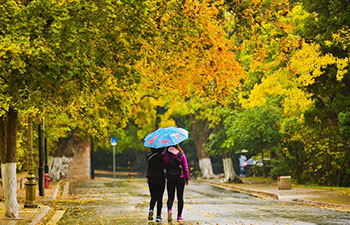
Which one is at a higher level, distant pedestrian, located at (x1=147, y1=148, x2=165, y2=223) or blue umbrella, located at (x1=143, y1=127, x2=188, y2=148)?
blue umbrella, located at (x1=143, y1=127, x2=188, y2=148)

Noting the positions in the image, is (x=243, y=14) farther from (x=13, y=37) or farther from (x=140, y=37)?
(x=13, y=37)

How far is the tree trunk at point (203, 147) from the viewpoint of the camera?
52.3 meters

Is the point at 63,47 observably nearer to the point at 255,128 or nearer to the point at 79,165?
the point at 255,128

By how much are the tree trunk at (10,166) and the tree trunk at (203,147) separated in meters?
35.0

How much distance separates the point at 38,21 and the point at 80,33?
0.94m

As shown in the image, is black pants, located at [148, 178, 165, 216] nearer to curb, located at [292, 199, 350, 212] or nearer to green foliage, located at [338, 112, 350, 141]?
curb, located at [292, 199, 350, 212]

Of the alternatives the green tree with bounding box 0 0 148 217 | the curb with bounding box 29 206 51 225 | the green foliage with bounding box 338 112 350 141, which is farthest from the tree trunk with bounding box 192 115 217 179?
the green tree with bounding box 0 0 148 217

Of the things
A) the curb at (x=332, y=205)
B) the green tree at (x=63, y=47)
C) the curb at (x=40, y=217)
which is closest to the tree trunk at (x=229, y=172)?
the curb at (x=332, y=205)

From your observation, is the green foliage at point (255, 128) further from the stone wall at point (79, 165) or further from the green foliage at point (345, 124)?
the stone wall at point (79, 165)

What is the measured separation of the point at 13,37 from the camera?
40.3ft

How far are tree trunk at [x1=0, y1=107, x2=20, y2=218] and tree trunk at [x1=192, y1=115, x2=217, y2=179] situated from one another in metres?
35.0

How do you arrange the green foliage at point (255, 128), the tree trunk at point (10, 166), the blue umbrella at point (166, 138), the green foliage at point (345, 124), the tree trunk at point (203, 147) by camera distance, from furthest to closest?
the tree trunk at point (203, 147) → the green foliage at point (255, 128) → the green foliage at point (345, 124) → the tree trunk at point (10, 166) → the blue umbrella at point (166, 138)

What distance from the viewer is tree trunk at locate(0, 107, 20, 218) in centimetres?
1723

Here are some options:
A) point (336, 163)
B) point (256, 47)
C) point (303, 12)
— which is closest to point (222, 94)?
A: point (256, 47)
